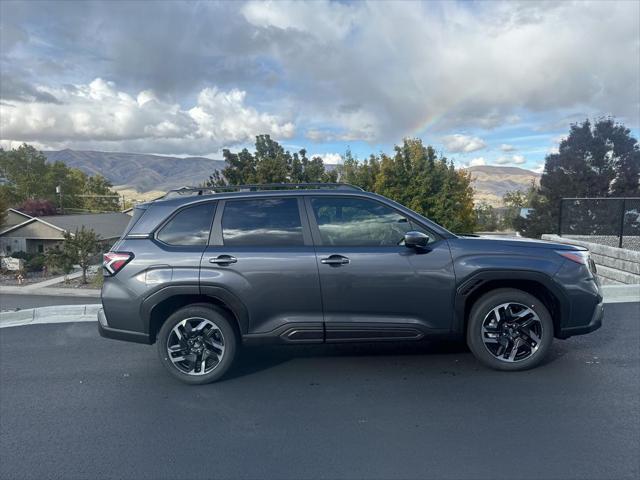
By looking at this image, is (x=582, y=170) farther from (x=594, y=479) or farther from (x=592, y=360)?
(x=594, y=479)

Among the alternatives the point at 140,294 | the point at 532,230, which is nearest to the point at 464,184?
the point at 532,230

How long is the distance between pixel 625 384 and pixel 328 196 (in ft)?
10.8

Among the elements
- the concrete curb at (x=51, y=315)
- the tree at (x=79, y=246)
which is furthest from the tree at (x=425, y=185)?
the concrete curb at (x=51, y=315)

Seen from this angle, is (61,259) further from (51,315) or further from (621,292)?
(621,292)

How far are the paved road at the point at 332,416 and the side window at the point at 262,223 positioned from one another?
1.37 m

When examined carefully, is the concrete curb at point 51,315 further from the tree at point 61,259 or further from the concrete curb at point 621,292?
the tree at point 61,259

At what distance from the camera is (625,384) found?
3.90m

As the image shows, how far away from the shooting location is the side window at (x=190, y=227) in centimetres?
408

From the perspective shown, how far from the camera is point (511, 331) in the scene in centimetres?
405

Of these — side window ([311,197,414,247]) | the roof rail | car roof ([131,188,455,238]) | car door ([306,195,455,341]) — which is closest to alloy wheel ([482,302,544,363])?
car door ([306,195,455,341])

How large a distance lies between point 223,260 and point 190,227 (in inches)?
20.5

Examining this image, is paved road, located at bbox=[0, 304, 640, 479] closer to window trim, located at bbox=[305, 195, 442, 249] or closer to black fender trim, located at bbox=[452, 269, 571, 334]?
black fender trim, located at bbox=[452, 269, 571, 334]

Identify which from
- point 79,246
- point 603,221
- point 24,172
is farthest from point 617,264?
point 24,172

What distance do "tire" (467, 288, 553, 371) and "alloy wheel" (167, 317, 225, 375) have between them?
2.45 metres
